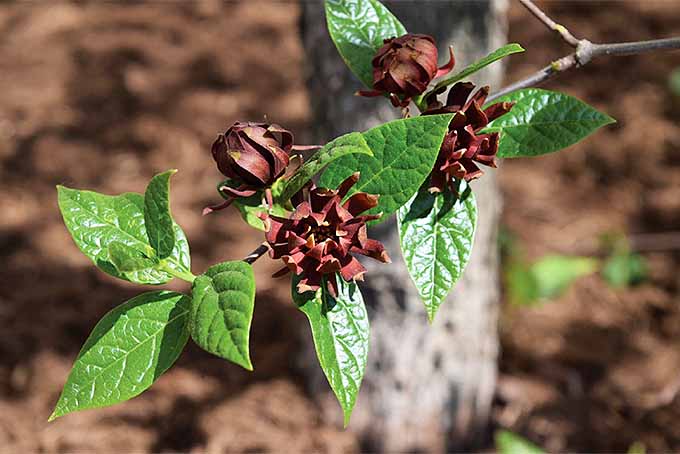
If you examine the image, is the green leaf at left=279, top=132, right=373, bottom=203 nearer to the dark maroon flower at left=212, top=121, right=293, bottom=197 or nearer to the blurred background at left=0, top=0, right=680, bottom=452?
the dark maroon flower at left=212, top=121, right=293, bottom=197

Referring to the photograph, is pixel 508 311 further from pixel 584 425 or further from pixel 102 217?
pixel 102 217

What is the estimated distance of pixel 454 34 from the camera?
1.83 meters

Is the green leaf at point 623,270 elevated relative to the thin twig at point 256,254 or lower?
lower

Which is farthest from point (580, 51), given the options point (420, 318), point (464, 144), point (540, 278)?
point (540, 278)

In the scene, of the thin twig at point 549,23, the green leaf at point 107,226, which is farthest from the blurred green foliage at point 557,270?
the green leaf at point 107,226

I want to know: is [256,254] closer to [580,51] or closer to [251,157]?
[251,157]

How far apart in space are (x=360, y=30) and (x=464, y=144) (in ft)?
0.77

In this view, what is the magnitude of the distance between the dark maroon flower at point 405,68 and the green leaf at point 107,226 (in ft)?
0.87

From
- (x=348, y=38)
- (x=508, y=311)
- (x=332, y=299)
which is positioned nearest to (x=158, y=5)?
(x=508, y=311)

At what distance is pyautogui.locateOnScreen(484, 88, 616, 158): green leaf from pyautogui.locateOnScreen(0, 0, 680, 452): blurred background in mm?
1665

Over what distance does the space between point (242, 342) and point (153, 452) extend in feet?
6.13

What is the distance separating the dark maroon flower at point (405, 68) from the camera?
31.7 inches

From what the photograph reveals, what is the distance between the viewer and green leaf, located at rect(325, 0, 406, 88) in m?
0.91

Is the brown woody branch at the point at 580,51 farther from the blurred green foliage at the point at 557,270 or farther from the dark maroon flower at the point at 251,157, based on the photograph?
the blurred green foliage at the point at 557,270
